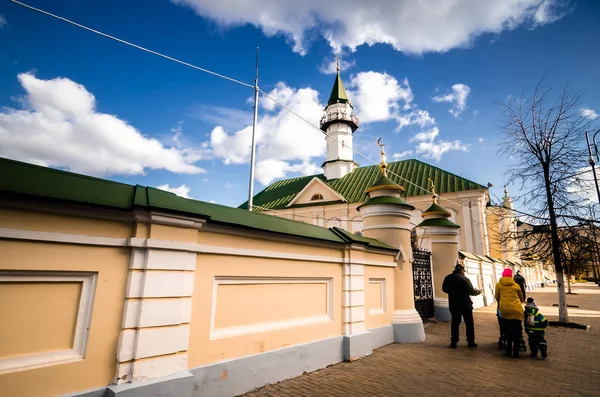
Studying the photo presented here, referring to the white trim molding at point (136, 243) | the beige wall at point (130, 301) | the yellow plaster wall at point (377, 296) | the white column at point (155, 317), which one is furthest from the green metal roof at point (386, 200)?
the white column at point (155, 317)

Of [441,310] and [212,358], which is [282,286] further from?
[441,310]

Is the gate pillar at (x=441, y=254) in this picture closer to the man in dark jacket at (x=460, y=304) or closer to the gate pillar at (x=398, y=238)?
the gate pillar at (x=398, y=238)

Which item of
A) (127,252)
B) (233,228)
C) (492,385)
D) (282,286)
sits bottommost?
(492,385)

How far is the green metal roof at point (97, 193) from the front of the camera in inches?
115

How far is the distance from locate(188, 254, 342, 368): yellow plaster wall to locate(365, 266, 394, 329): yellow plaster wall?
1.11m

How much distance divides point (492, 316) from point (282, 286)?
11.4 metres

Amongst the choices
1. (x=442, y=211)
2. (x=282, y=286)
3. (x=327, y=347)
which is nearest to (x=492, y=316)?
(x=442, y=211)

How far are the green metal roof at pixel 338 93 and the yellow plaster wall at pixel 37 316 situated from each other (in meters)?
37.7

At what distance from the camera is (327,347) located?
19.1ft

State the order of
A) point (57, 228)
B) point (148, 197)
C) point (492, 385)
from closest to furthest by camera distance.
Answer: point (57, 228), point (148, 197), point (492, 385)

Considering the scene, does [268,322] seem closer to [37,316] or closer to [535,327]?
[37,316]

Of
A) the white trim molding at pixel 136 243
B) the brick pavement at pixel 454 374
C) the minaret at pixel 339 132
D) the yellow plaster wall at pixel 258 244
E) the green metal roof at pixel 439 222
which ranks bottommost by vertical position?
the brick pavement at pixel 454 374

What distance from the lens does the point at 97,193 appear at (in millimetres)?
3389

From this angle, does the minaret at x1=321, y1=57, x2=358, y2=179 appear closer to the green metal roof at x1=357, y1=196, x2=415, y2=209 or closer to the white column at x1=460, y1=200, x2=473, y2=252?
the white column at x1=460, y1=200, x2=473, y2=252
